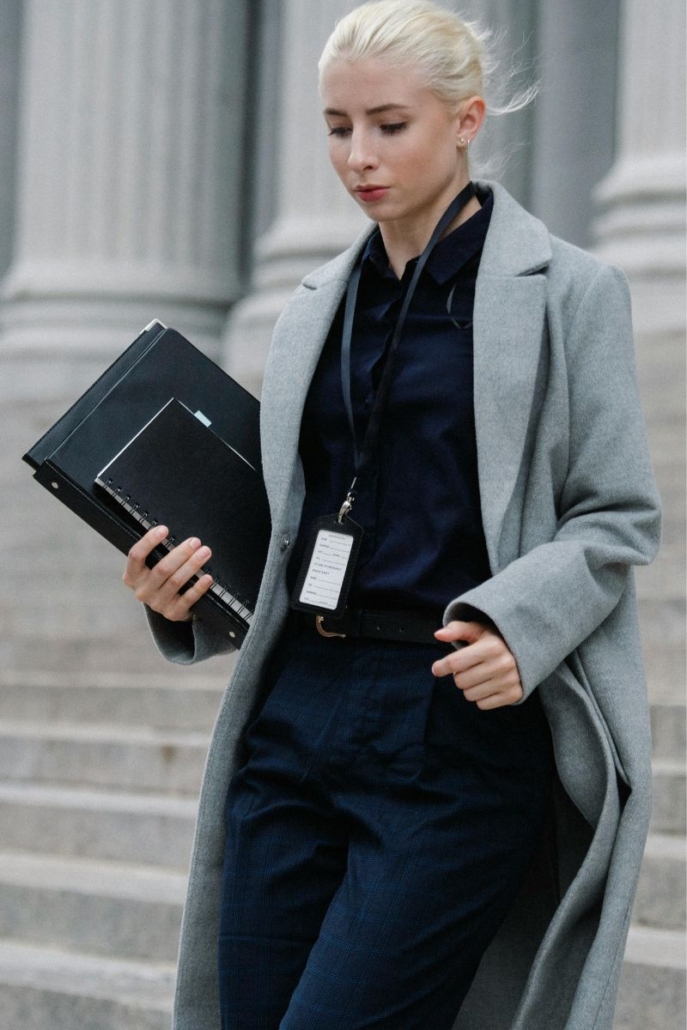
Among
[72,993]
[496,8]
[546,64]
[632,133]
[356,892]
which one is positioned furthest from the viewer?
[546,64]

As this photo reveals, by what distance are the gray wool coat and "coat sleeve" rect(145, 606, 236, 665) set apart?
182 millimetres

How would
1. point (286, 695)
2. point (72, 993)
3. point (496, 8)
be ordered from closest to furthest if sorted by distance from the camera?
1. point (286, 695)
2. point (72, 993)
3. point (496, 8)

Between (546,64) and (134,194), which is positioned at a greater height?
(546,64)

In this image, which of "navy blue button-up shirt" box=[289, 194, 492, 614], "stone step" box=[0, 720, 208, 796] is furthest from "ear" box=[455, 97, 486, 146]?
"stone step" box=[0, 720, 208, 796]

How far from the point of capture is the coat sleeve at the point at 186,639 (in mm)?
2340

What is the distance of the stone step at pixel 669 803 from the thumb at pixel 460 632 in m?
1.93

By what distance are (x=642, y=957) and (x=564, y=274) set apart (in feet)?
5.53

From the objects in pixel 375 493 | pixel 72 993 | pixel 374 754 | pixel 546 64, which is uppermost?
pixel 375 493

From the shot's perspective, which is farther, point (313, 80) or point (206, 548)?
point (313, 80)

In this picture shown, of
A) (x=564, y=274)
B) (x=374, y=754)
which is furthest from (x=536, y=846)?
(x=564, y=274)

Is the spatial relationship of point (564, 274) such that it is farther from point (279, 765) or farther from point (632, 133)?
point (632, 133)

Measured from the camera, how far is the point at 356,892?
1957mm

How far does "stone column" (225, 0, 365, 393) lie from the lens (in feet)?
21.0

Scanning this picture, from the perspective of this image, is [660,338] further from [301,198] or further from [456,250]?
[456,250]
